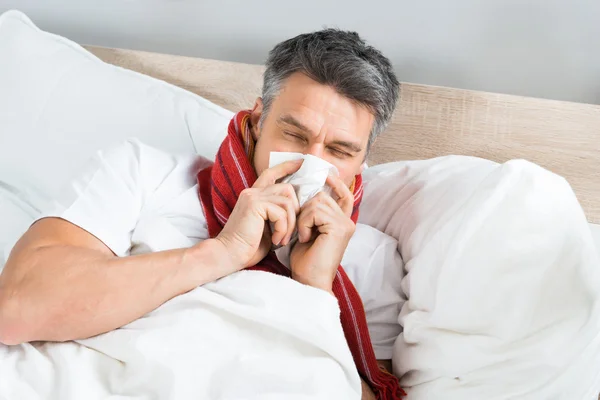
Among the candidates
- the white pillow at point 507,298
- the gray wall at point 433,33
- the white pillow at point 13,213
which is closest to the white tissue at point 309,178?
the white pillow at point 507,298

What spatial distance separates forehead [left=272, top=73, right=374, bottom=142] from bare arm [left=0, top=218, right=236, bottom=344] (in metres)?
0.30

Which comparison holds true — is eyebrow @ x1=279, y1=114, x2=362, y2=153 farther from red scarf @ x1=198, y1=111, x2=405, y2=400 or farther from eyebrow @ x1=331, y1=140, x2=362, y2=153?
red scarf @ x1=198, y1=111, x2=405, y2=400

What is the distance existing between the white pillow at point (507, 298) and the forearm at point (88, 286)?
397 mm

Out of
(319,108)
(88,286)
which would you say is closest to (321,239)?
(319,108)

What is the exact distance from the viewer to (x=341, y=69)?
52.1 inches

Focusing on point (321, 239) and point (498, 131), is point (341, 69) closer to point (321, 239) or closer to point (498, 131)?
point (321, 239)

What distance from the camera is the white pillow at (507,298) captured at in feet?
3.59

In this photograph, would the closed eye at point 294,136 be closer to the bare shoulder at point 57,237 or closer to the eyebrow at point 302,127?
the eyebrow at point 302,127

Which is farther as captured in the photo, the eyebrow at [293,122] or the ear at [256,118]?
the ear at [256,118]

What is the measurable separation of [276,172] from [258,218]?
4.3 inches

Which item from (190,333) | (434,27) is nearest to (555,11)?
(434,27)

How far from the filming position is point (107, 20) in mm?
2033

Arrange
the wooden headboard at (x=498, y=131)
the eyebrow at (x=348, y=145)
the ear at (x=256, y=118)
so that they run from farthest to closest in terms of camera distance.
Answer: the wooden headboard at (x=498, y=131) → the ear at (x=256, y=118) → the eyebrow at (x=348, y=145)

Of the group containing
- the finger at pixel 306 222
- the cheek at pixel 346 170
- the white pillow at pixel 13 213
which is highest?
the cheek at pixel 346 170
